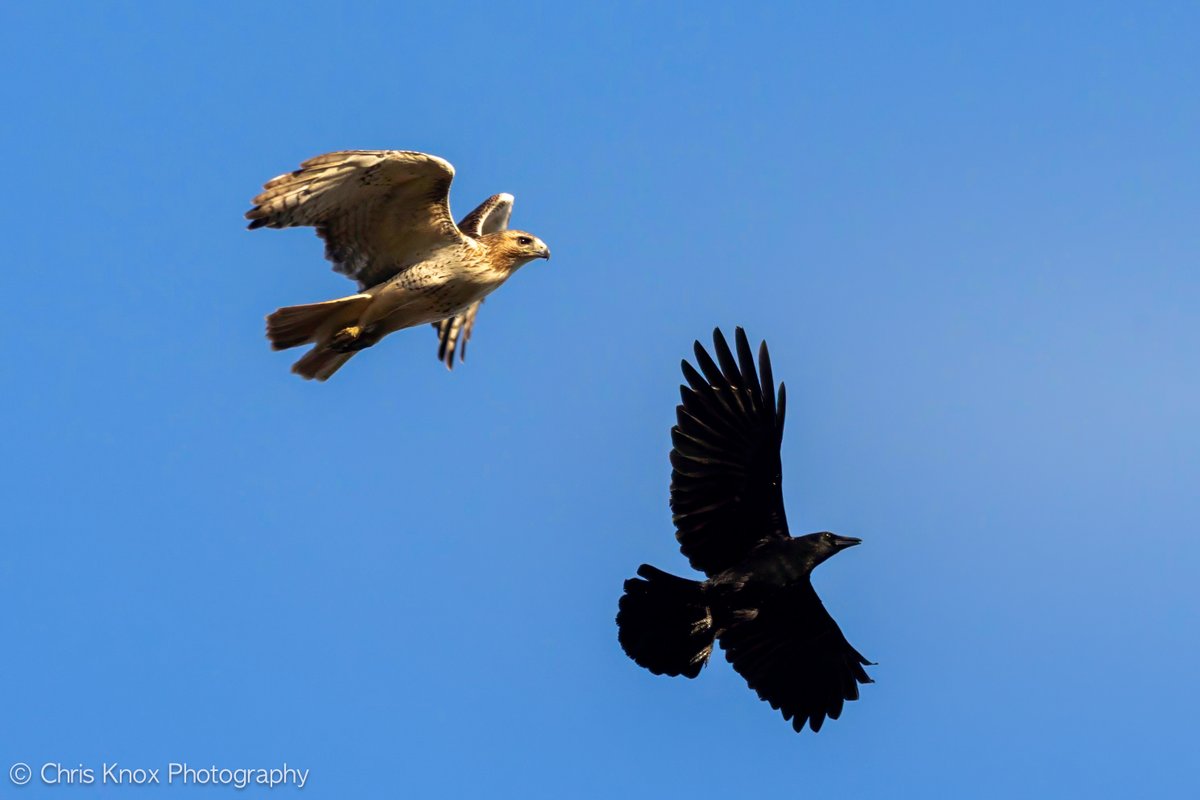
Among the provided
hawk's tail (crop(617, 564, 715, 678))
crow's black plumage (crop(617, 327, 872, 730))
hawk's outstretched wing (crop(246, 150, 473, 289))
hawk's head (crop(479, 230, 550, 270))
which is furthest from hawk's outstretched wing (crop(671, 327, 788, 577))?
hawk's outstretched wing (crop(246, 150, 473, 289))

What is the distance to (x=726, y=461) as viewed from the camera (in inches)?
469

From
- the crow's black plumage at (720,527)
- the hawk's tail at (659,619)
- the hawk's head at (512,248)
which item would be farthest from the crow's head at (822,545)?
the hawk's head at (512,248)

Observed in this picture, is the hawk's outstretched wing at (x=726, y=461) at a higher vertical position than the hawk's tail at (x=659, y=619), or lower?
higher

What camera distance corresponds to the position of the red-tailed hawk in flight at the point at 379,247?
1200 centimetres

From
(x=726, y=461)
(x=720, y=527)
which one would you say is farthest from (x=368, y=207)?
(x=720, y=527)

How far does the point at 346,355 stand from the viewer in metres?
13.1

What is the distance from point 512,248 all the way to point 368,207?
131 cm

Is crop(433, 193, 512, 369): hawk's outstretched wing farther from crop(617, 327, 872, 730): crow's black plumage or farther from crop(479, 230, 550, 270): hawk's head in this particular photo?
crop(617, 327, 872, 730): crow's black plumage

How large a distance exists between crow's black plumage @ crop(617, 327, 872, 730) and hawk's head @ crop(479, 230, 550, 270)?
201 cm

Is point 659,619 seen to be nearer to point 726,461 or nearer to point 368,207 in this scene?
point 726,461

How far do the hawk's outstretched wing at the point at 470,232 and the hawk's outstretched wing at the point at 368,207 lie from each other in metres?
1.80

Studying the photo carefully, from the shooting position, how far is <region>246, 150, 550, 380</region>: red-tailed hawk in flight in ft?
39.4

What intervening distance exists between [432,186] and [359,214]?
0.67 metres

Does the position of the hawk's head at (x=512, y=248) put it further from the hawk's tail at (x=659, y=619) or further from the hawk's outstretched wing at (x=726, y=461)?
the hawk's tail at (x=659, y=619)
